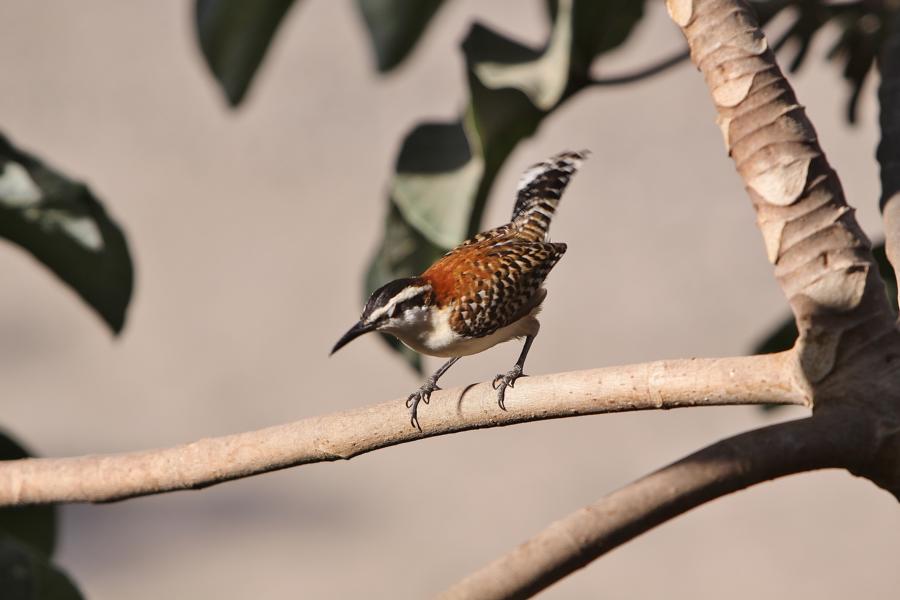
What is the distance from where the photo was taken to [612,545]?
3.90ft

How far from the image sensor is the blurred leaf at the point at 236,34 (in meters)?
2.50

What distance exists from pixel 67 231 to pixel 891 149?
1.46m

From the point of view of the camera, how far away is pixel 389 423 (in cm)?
150

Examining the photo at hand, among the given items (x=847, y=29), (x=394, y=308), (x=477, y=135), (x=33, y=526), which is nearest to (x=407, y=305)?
(x=394, y=308)

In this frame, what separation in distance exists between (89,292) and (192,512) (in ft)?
13.6

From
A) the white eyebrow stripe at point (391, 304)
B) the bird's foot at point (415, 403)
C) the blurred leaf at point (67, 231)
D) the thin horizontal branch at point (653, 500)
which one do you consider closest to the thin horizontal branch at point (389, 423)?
the bird's foot at point (415, 403)

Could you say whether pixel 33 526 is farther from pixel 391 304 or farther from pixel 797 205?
pixel 797 205

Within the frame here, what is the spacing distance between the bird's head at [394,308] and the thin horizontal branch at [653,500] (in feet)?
2.37

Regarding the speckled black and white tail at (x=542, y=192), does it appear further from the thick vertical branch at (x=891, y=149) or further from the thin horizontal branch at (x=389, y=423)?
the thin horizontal branch at (x=389, y=423)

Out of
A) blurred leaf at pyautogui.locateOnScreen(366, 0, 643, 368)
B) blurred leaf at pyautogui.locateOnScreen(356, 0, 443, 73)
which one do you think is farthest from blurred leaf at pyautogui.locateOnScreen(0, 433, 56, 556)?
blurred leaf at pyautogui.locateOnScreen(356, 0, 443, 73)

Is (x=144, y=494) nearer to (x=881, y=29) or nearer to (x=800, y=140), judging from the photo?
(x=800, y=140)

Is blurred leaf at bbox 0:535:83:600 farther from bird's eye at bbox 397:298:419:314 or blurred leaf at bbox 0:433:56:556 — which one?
bird's eye at bbox 397:298:419:314

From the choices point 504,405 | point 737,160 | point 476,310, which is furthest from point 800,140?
point 476,310

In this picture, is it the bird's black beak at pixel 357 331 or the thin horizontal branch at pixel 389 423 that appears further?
the bird's black beak at pixel 357 331
